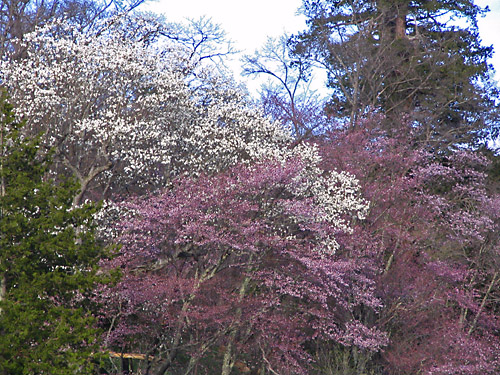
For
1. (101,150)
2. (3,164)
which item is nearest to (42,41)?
(101,150)

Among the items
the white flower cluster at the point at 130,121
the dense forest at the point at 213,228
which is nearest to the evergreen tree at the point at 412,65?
the dense forest at the point at 213,228

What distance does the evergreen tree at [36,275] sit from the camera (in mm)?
9281

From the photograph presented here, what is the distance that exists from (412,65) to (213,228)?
16153mm

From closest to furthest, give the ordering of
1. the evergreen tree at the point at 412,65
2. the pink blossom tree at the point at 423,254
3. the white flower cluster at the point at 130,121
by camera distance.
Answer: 1. the white flower cluster at the point at 130,121
2. the pink blossom tree at the point at 423,254
3. the evergreen tree at the point at 412,65

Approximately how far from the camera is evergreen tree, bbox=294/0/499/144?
A: 27469mm

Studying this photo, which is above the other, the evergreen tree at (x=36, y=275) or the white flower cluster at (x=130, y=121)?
the white flower cluster at (x=130, y=121)

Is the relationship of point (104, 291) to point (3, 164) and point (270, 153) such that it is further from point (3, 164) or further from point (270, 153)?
point (270, 153)

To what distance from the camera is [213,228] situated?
603 inches

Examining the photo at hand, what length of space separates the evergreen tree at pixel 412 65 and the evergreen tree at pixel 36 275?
17.5 metres

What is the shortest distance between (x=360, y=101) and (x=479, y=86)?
17.3 feet

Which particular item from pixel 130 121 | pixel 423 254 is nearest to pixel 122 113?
pixel 130 121

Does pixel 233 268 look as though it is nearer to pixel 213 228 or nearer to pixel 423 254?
pixel 213 228

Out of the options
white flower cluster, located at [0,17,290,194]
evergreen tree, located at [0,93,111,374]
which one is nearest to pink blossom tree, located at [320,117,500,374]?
white flower cluster, located at [0,17,290,194]

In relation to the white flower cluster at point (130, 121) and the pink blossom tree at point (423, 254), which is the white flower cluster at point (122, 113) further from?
the pink blossom tree at point (423, 254)
